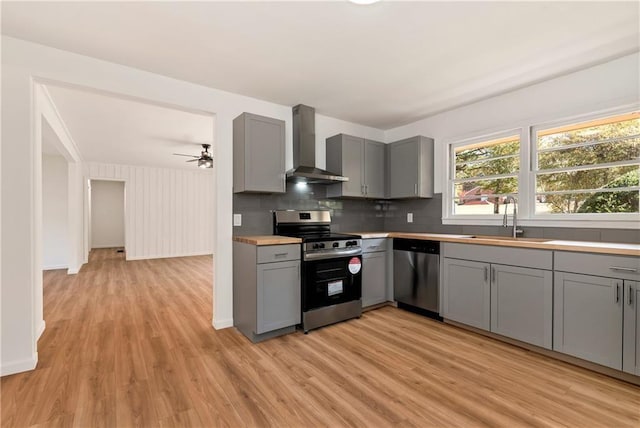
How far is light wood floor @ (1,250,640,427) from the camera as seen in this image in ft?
5.54

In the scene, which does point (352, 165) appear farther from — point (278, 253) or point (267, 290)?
point (267, 290)

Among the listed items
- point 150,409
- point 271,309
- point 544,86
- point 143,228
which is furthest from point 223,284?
point 143,228

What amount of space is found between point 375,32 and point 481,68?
3.89 feet

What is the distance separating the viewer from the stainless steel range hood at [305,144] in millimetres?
3439

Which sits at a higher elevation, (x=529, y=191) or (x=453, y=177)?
(x=453, y=177)

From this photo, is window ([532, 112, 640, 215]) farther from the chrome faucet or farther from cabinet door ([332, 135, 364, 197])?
cabinet door ([332, 135, 364, 197])

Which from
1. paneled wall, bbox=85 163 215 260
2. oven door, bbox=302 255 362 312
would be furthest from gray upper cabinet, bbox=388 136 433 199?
paneled wall, bbox=85 163 215 260

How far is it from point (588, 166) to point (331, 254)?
8.33 feet

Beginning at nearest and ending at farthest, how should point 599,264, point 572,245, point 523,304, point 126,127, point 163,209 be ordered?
point 599,264 < point 572,245 < point 523,304 < point 126,127 < point 163,209

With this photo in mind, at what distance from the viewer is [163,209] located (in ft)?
26.3

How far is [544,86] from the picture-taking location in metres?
2.89

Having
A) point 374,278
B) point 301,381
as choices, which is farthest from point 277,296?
point 374,278

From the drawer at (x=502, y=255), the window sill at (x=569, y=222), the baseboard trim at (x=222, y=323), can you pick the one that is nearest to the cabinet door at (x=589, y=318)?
the drawer at (x=502, y=255)

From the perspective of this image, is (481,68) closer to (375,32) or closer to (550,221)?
(375,32)
